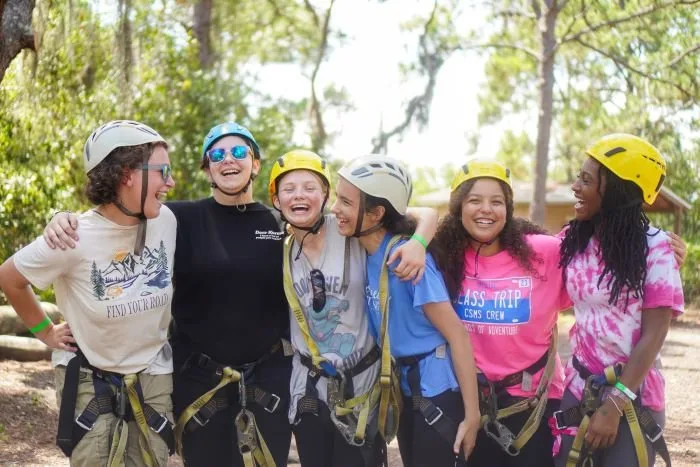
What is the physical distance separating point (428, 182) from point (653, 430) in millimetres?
79043

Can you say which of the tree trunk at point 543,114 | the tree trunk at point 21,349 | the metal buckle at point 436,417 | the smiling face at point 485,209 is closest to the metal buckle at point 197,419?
the metal buckle at point 436,417

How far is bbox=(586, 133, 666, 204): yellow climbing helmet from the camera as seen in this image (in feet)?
12.3

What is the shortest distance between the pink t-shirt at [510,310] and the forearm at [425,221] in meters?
0.30

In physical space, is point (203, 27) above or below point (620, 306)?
above

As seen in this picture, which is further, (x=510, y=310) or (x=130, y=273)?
(x=510, y=310)

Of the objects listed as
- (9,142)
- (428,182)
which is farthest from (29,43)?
(428,182)

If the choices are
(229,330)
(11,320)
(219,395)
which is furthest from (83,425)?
(11,320)

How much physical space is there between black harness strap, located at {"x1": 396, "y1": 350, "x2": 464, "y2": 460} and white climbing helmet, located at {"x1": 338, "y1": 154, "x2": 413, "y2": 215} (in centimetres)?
83

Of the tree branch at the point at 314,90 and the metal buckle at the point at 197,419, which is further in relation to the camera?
the tree branch at the point at 314,90

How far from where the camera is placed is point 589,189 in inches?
153

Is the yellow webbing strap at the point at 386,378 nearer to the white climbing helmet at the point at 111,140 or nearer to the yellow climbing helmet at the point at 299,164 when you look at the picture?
the yellow climbing helmet at the point at 299,164

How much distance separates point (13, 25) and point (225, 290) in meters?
3.94

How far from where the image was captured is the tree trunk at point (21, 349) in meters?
10.4

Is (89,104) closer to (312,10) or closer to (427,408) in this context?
(427,408)
